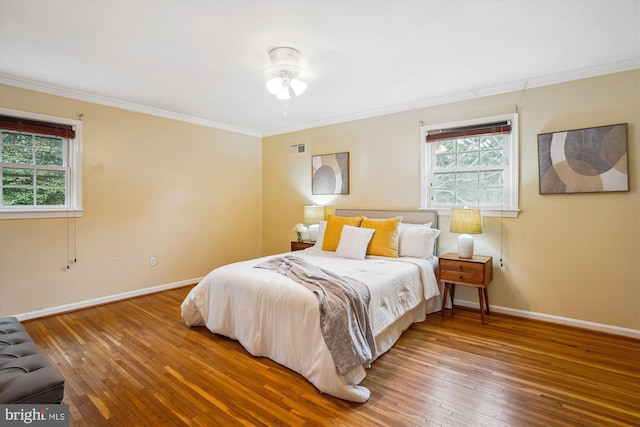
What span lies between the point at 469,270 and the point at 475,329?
0.57 meters

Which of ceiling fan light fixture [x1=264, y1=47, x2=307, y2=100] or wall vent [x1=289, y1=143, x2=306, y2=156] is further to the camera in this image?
wall vent [x1=289, y1=143, x2=306, y2=156]

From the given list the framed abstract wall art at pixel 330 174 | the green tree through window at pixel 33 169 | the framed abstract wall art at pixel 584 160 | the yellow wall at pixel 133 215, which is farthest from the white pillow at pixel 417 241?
the green tree through window at pixel 33 169

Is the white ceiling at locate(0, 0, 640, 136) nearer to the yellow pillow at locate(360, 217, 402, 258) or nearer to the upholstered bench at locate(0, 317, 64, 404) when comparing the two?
the yellow pillow at locate(360, 217, 402, 258)

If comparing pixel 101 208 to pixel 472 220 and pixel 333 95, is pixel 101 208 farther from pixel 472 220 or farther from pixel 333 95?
pixel 472 220

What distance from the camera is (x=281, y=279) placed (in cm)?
258

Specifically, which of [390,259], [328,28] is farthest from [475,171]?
[328,28]

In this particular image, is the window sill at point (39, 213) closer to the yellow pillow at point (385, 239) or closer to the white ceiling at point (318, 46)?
the white ceiling at point (318, 46)

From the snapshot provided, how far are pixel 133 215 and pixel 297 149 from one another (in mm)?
2588

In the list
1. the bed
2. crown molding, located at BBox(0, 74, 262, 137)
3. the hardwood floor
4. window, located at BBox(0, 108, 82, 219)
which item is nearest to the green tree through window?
window, located at BBox(0, 108, 82, 219)

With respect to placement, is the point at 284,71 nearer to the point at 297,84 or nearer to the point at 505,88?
the point at 297,84

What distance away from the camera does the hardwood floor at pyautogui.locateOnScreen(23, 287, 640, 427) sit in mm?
1862

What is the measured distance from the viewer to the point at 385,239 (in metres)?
3.61

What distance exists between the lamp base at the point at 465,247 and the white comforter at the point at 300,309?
0.35 m

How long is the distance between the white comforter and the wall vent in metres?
2.39
